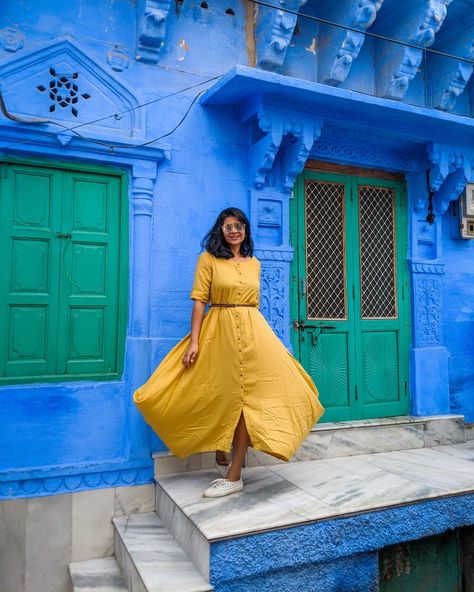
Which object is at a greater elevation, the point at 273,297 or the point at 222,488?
the point at 273,297

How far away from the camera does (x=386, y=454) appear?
4.30 m

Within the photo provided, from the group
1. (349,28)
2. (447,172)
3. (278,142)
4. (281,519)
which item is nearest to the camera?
(281,519)

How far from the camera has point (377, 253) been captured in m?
4.79

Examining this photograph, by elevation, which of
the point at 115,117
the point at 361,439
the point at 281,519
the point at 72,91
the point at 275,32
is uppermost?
the point at 275,32

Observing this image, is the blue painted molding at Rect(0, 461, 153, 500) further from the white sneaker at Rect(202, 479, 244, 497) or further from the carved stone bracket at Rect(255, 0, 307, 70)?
the carved stone bracket at Rect(255, 0, 307, 70)

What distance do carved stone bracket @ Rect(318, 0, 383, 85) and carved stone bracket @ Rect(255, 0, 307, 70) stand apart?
0.43 m

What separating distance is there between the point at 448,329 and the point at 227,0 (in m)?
3.72

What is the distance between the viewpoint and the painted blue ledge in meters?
3.72

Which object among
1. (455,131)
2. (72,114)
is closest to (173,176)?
(72,114)

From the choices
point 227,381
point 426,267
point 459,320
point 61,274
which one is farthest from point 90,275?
point 459,320

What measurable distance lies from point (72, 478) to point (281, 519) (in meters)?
1.54

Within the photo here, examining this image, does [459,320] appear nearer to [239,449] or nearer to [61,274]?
[239,449]

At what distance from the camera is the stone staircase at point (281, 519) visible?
271cm

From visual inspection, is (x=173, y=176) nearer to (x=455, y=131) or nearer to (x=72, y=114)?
(x=72, y=114)
